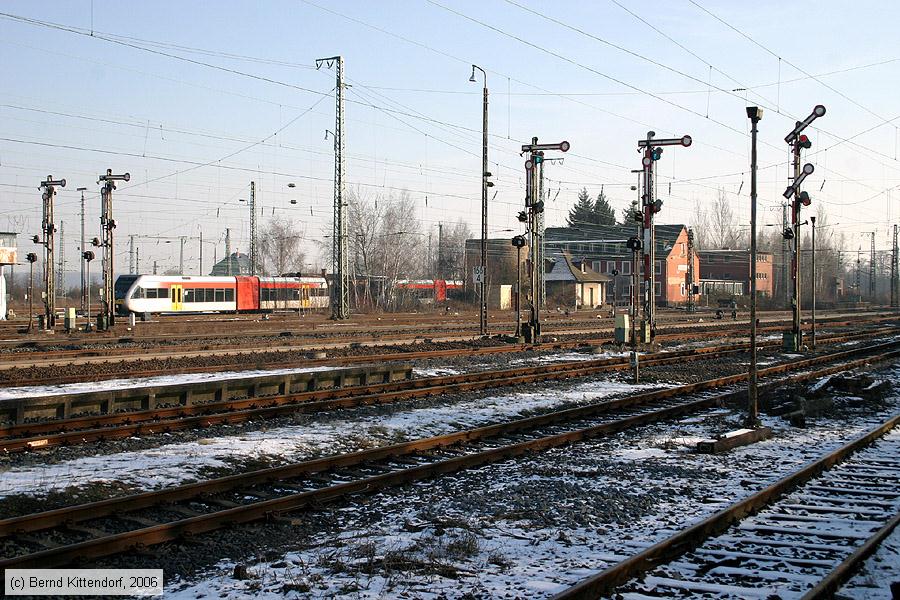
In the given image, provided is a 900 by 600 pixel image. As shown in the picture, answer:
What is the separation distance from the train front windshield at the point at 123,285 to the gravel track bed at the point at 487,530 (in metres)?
45.9

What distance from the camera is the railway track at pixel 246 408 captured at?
12.7 m

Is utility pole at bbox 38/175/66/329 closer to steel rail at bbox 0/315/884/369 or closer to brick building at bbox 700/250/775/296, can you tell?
steel rail at bbox 0/315/884/369

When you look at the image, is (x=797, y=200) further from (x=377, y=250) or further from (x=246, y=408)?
(x=377, y=250)

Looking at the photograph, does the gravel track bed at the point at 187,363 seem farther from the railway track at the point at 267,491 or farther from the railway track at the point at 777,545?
the railway track at the point at 777,545

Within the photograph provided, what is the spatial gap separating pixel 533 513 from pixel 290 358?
55.7 ft

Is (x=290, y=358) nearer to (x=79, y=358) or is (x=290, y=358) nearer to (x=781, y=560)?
(x=79, y=358)

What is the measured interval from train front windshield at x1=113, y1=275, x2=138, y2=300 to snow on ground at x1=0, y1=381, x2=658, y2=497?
40675 mm

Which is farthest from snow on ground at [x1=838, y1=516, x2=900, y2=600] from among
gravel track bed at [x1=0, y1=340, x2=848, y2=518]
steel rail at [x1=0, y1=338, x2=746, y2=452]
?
steel rail at [x1=0, y1=338, x2=746, y2=452]

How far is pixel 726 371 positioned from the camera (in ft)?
77.3

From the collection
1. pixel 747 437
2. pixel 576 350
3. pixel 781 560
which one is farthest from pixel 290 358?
pixel 781 560

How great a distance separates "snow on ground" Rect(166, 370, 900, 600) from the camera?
673cm

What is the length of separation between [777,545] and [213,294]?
53.3 metres

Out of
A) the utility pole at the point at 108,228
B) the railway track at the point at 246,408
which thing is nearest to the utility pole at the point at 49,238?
the utility pole at the point at 108,228

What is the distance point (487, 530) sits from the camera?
27.2 ft
